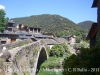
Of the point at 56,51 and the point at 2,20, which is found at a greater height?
the point at 2,20

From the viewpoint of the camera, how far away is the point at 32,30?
69188mm

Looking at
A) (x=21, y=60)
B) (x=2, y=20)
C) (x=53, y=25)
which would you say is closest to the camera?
(x=21, y=60)

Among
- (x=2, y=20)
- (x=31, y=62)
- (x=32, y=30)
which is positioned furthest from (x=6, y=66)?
(x=32, y=30)

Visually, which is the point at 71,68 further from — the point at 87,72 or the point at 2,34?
the point at 2,34

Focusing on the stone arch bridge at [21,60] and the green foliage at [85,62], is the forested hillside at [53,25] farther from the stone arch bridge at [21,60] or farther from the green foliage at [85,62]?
the green foliage at [85,62]

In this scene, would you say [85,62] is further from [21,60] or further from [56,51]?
[56,51]

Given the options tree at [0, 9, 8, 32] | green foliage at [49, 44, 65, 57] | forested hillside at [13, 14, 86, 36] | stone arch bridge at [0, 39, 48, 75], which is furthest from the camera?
forested hillside at [13, 14, 86, 36]

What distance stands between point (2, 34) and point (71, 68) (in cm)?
2755

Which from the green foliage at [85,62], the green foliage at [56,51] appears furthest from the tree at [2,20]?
the green foliage at [85,62]

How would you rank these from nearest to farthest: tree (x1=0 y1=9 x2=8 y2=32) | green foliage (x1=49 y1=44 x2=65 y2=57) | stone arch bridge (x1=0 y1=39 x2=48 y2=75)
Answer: stone arch bridge (x1=0 y1=39 x2=48 y2=75) < green foliage (x1=49 y1=44 x2=65 y2=57) < tree (x1=0 y1=9 x2=8 y2=32)

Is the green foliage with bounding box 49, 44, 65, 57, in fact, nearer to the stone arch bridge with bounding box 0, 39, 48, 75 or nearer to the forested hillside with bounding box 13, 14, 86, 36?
the stone arch bridge with bounding box 0, 39, 48, 75

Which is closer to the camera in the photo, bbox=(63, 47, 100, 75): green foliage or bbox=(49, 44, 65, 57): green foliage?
bbox=(63, 47, 100, 75): green foliage

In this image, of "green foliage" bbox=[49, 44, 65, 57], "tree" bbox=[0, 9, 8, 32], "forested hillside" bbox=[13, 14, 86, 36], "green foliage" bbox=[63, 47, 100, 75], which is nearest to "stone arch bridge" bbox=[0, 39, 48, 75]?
"green foliage" bbox=[63, 47, 100, 75]

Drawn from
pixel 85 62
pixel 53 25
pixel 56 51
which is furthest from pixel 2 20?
pixel 53 25
